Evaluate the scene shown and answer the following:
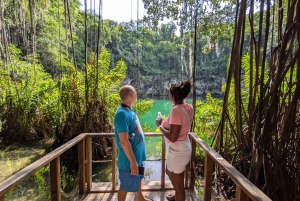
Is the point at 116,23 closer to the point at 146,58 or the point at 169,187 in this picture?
the point at 146,58

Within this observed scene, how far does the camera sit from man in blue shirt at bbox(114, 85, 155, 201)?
1520 millimetres

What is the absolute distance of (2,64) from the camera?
595 centimetres

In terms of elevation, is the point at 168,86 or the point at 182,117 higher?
the point at 168,86

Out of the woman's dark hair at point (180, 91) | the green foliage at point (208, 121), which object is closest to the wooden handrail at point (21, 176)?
the woman's dark hair at point (180, 91)

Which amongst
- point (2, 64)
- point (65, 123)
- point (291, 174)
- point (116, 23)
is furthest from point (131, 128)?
point (116, 23)

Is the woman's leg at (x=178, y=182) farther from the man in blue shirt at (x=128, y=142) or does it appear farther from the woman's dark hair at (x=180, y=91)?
the woman's dark hair at (x=180, y=91)

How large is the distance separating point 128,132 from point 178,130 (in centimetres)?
36

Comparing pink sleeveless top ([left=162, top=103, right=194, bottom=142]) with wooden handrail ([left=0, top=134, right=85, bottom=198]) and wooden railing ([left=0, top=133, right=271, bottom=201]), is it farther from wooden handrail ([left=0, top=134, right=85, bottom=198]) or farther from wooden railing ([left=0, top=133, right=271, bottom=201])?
wooden handrail ([left=0, top=134, right=85, bottom=198])

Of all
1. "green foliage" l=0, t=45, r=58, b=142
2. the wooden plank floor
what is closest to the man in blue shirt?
the wooden plank floor

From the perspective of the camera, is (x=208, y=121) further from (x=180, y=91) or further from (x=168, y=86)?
(x=168, y=86)

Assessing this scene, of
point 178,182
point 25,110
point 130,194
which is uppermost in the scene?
point 25,110

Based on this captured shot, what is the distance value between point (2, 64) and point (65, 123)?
3080 mm

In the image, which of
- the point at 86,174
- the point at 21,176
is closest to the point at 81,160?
the point at 86,174

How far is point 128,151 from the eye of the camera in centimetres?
153
